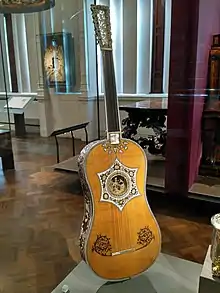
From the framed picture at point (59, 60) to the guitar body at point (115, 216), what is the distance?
4.51 m

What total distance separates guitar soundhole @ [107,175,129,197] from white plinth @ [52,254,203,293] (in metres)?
0.52

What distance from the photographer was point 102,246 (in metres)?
1.43

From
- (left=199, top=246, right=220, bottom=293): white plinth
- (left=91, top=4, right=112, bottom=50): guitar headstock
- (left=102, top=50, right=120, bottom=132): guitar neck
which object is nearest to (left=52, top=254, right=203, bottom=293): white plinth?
(left=199, top=246, right=220, bottom=293): white plinth

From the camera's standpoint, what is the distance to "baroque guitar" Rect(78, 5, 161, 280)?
143cm

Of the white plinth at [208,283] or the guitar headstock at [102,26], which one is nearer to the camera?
the white plinth at [208,283]

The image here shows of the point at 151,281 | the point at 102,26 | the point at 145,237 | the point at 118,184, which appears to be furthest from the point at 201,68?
the point at 151,281

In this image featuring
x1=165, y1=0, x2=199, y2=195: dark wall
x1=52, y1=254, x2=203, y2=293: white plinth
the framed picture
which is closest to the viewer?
x1=52, y1=254, x2=203, y2=293: white plinth

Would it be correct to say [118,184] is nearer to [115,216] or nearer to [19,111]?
[115,216]

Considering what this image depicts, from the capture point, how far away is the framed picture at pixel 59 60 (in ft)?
18.8

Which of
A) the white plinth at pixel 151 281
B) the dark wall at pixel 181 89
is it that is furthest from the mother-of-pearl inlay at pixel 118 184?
the dark wall at pixel 181 89

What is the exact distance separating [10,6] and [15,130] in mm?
3350

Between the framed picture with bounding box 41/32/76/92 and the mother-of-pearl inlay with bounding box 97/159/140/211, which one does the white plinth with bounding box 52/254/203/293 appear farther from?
A: the framed picture with bounding box 41/32/76/92

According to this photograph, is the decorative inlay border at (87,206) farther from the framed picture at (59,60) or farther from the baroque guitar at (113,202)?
the framed picture at (59,60)

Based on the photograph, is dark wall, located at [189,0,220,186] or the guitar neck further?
dark wall, located at [189,0,220,186]
